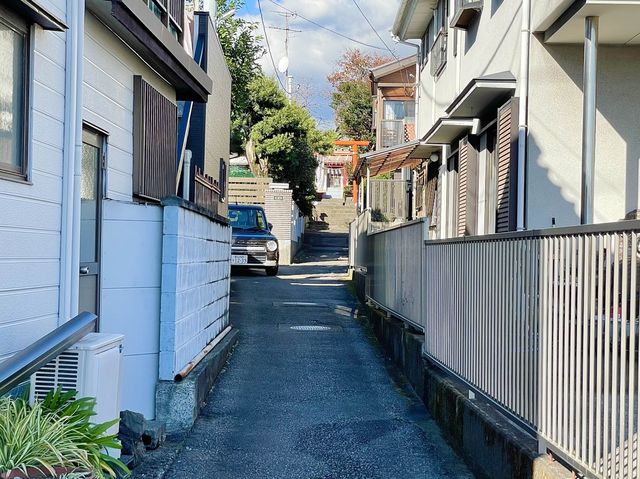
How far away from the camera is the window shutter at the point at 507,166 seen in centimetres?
900

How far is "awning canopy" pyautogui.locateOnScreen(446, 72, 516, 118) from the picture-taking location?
916 cm

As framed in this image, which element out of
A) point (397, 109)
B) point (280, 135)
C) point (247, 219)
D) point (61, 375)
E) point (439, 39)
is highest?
point (397, 109)

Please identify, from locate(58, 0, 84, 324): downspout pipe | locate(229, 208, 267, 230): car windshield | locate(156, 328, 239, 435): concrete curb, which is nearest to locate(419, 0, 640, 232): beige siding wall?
locate(156, 328, 239, 435): concrete curb

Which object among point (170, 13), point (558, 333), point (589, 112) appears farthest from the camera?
point (170, 13)

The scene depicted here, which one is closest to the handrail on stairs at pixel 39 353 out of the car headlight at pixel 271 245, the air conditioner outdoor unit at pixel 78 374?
the air conditioner outdoor unit at pixel 78 374

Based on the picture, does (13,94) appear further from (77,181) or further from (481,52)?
(481,52)

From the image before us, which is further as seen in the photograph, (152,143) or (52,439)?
(152,143)

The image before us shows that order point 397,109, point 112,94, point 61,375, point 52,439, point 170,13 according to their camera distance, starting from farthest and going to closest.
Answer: point 397,109 < point 170,13 < point 112,94 < point 61,375 < point 52,439

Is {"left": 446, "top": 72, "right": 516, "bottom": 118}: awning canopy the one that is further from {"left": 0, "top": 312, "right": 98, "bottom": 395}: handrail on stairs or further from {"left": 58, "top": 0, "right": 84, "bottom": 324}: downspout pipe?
{"left": 0, "top": 312, "right": 98, "bottom": 395}: handrail on stairs

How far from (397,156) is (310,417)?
10.1 m

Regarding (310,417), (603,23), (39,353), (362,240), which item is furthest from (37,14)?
(362,240)

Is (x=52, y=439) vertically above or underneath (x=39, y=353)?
underneath

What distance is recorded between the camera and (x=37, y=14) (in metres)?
4.57

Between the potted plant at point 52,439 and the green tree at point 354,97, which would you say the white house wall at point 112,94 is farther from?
the green tree at point 354,97
